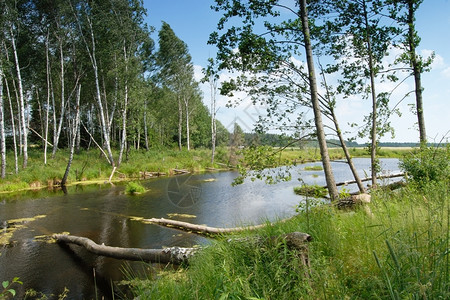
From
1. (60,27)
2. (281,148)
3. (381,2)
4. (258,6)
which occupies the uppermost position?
(60,27)

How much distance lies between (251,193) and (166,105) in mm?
28703

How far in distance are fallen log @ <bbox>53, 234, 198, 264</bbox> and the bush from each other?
5760 mm

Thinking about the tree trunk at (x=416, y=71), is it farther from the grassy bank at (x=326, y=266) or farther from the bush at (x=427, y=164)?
the grassy bank at (x=326, y=266)

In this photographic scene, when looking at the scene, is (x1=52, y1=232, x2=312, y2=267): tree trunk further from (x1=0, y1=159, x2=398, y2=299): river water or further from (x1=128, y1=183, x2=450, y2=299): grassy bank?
(x1=0, y1=159, x2=398, y2=299): river water

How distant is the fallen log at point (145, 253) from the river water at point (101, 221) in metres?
0.27

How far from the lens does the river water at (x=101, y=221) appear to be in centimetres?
609

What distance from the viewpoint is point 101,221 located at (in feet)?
35.3

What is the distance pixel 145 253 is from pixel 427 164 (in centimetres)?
705

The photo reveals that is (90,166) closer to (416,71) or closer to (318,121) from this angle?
(318,121)

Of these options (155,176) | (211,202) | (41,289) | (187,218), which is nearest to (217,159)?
(155,176)

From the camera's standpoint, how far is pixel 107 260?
6.95 metres

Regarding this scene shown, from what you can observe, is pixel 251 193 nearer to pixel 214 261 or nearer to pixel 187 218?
pixel 187 218

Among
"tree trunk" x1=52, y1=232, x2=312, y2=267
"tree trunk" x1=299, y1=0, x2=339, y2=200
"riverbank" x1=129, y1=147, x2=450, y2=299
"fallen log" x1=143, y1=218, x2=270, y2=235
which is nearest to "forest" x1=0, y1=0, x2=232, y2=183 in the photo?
"fallen log" x1=143, y1=218, x2=270, y2=235

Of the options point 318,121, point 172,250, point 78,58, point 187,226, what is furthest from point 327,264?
point 78,58
